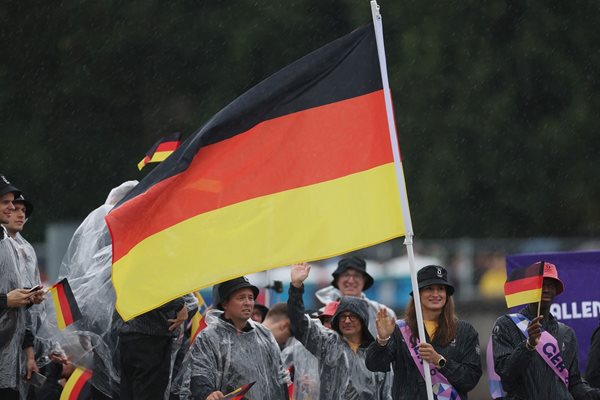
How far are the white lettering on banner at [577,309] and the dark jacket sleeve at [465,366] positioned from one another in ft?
7.48

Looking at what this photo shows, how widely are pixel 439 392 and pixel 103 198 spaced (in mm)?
17583

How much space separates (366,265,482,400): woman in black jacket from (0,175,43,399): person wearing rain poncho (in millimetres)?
2193

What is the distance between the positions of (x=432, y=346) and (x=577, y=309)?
272cm

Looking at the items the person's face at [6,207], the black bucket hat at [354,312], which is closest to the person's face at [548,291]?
the black bucket hat at [354,312]

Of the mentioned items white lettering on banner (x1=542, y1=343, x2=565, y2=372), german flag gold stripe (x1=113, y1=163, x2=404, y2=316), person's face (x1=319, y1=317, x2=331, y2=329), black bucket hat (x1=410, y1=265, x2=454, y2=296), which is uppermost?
german flag gold stripe (x1=113, y1=163, x2=404, y2=316)

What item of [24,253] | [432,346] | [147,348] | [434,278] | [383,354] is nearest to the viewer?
[432,346]

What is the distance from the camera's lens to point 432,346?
9.45 metres

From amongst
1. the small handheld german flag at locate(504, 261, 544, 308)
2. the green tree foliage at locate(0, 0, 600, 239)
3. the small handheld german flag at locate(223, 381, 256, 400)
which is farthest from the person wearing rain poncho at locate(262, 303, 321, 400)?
the green tree foliage at locate(0, 0, 600, 239)

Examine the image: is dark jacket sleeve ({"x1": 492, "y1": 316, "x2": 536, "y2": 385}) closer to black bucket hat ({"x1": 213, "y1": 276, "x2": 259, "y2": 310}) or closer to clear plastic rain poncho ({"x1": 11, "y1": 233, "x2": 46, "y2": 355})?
black bucket hat ({"x1": 213, "y1": 276, "x2": 259, "y2": 310})

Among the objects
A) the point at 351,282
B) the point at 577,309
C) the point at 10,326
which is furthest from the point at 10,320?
the point at 577,309

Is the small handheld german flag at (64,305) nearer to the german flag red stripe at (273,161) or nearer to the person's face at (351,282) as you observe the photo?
the german flag red stripe at (273,161)

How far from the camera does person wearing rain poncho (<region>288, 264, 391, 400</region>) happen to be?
417 inches

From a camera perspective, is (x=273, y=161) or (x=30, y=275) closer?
(x=273, y=161)

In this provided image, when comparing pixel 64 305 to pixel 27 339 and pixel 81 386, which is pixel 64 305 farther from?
pixel 81 386
